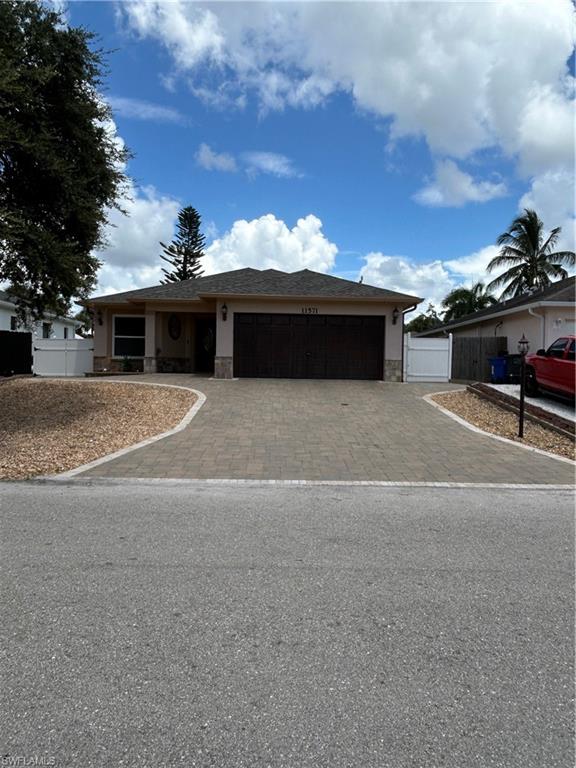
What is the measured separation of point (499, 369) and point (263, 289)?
872 centimetres

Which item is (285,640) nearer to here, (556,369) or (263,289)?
(556,369)

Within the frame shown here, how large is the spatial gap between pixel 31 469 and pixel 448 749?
6593 mm

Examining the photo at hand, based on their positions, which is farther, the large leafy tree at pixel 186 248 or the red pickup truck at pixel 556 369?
the large leafy tree at pixel 186 248

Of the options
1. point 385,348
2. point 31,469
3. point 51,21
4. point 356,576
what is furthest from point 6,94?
point 385,348

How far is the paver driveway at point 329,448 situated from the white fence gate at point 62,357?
9.56 m

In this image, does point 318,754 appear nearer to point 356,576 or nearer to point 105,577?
point 356,576

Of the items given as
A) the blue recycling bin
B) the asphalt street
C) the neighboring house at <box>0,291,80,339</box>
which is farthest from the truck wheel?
the neighboring house at <box>0,291,80,339</box>

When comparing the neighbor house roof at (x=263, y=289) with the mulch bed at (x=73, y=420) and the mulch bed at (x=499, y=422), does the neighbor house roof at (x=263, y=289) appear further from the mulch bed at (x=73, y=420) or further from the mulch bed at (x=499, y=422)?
the mulch bed at (x=73, y=420)

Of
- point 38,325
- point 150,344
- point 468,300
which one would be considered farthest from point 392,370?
point 468,300

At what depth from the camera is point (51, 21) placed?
31.6ft

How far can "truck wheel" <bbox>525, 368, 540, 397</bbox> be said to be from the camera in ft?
43.7

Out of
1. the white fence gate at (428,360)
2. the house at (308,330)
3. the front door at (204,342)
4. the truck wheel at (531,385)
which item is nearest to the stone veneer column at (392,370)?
the house at (308,330)

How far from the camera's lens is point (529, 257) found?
32.4 metres

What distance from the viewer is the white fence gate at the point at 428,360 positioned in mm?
18703
